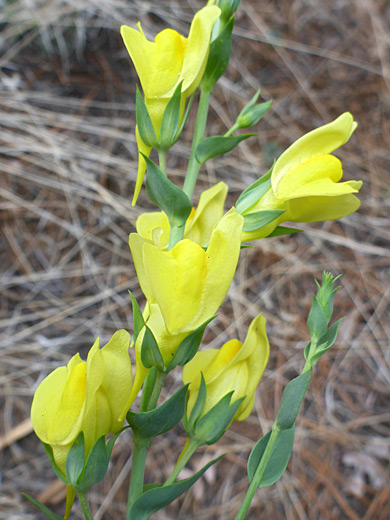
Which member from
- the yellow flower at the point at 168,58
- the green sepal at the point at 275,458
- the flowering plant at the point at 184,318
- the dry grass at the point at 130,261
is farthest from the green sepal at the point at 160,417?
the dry grass at the point at 130,261

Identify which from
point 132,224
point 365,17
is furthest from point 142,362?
point 365,17

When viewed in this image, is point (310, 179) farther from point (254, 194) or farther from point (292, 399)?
point (292, 399)

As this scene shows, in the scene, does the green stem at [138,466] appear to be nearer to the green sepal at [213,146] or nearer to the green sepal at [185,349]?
the green sepal at [185,349]

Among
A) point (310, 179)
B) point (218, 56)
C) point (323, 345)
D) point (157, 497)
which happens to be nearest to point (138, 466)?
point (157, 497)

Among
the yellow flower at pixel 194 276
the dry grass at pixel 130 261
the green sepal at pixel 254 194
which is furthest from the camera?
the dry grass at pixel 130 261

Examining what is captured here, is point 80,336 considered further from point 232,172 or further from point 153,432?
point 153,432

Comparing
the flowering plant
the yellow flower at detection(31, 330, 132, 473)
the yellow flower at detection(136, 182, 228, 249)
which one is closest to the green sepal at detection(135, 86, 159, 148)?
the flowering plant
